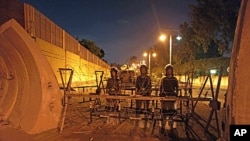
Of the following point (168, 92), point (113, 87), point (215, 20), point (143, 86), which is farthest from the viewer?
point (215, 20)

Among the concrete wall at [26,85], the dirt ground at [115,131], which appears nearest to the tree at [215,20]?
the dirt ground at [115,131]

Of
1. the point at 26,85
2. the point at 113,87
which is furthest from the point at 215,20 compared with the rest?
the point at 26,85

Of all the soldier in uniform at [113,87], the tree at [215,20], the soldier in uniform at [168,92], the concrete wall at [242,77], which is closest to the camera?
the concrete wall at [242,77]

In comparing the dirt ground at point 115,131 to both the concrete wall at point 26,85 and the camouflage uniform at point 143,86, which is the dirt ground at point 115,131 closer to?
the concrete wall at point 26,85

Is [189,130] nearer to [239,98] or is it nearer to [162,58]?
[239,98]

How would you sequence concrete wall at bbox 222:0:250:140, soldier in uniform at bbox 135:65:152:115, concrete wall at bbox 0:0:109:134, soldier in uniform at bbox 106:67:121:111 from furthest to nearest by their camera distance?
soldier in uniform at bbox 106:67:121:111 < soldier in uniform at bbox 135:65:152:115 < concrete wall at bbox 0:0:109:134 < concrete wall at bbox 222:0:250:140

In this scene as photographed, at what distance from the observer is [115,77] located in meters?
11.1

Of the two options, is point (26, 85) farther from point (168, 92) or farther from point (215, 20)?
point (215, 20)

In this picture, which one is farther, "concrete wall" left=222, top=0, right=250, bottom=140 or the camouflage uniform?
the camouflage uniform

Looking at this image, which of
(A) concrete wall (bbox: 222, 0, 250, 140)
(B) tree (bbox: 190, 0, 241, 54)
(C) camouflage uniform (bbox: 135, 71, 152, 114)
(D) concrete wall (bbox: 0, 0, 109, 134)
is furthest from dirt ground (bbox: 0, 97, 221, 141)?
(B) tree (bbox: 190, 0, 241, 54)

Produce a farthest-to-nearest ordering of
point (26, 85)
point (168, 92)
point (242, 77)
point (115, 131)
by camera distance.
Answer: point (168, 92) → point (115, 131) → point (26, 85) → point (242, 77)

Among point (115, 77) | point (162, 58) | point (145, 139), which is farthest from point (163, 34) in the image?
point (162, 58)

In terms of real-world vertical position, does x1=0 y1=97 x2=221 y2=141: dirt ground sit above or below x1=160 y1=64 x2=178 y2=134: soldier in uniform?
below

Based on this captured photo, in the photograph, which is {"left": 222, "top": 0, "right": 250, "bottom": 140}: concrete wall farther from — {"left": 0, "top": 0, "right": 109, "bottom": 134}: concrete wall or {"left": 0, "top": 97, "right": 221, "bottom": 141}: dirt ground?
{"left": 0, "top": 0, "right": 109, "bottom": 134}: concrete wall
